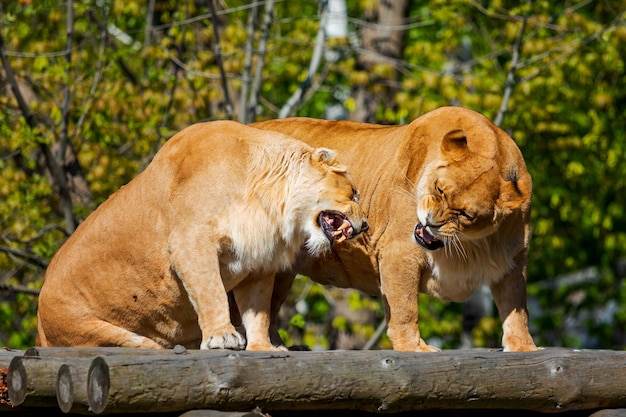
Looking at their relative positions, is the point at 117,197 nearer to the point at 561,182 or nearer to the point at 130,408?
the point at 130,408

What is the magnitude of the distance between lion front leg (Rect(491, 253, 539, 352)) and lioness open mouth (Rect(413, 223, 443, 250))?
42 cm

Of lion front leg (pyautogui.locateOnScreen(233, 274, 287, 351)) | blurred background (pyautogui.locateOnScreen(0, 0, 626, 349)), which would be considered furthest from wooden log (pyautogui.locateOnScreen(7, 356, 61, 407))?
blurred background (pyautogui.locateOnScreen(0, 0, 626, 349))

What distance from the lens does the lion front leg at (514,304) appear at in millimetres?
5543

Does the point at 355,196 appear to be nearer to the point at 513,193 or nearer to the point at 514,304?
the point at 513,193

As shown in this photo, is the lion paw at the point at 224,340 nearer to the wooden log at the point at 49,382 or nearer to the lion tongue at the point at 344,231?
the lion tongue at the point at 344,231

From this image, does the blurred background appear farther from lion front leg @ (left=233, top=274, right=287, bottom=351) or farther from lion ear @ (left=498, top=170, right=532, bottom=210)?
lion ear @ (left=498, top=170, right=532, bottom=210)

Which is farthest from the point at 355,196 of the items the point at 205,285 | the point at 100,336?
the point at 100,336

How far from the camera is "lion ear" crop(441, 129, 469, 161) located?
17.8ft

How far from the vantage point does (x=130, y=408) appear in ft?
13.3

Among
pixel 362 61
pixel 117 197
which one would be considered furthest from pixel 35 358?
pixel 362 61

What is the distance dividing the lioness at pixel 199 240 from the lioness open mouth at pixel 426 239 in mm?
292

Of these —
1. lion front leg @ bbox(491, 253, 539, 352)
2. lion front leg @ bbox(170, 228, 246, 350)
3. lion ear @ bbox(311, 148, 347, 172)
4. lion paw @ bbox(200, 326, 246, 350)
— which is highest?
lion ear @ bbox(311, 148, 347, 172)

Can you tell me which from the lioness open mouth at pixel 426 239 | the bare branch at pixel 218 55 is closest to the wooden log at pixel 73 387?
the lioness open mouth at pixel 426 239

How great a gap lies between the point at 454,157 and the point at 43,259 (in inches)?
188
